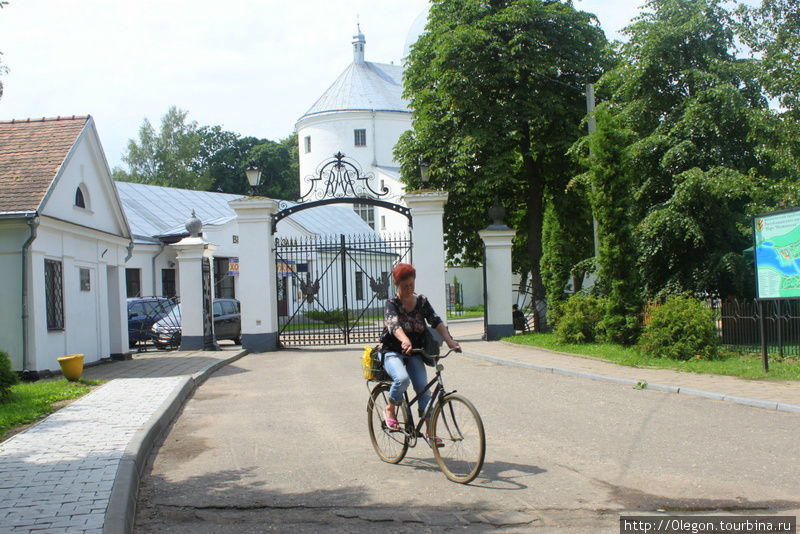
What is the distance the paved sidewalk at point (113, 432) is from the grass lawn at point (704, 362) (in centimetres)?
41

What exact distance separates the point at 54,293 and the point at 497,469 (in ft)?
38.2

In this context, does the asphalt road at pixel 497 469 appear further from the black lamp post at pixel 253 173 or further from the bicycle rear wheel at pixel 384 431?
the black lamp post at pixel 253 173

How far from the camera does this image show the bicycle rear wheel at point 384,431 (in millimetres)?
6688

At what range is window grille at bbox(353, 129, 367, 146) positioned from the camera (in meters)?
54.4

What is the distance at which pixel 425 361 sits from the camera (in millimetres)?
6676

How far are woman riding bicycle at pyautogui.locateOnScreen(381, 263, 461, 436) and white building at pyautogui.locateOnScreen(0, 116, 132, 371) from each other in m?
9.69

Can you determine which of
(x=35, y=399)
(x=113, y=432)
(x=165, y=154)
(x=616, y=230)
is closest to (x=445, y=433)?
(x=113, y=432)

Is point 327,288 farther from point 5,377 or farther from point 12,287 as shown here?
point 5,377

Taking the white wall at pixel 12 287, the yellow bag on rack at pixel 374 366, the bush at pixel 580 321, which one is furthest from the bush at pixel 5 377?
the bush at pixel 580 321

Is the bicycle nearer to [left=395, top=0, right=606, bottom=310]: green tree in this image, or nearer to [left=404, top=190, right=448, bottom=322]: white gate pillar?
[left=404, top=190, right=448, bottom=322]: white gate pillar

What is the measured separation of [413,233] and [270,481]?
45.8 ft

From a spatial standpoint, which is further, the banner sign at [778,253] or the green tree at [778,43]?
the green tree at [778,43]

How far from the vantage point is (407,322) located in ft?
21.8

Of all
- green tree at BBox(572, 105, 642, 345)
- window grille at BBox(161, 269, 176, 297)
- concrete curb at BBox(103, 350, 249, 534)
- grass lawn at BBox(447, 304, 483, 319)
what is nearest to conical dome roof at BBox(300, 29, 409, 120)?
grass lawn at BBox(447, 304, 483, 319)
